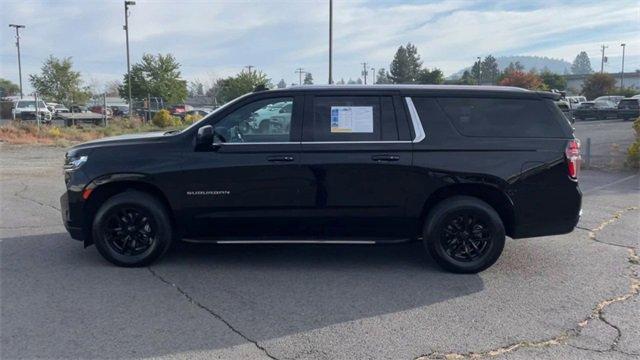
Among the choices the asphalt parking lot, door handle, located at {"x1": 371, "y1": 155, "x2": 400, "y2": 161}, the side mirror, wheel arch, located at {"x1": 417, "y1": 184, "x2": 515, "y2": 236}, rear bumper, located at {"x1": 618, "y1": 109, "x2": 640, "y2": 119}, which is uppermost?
rear bumper, located at {"x1": 618, "y1": 109, "x2": 640, "y2": 119}

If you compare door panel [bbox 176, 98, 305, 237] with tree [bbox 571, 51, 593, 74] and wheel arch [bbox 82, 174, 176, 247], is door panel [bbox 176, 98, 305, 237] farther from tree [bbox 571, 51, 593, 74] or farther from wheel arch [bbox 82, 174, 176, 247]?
tree [bbox 571, 51, 593, 74]

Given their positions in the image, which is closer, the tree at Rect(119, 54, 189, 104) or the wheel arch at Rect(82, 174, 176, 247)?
the wheel arch at Rect(82, 174, 176, 247)

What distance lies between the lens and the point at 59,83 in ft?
157

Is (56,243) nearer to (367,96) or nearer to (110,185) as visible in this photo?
(110,185)

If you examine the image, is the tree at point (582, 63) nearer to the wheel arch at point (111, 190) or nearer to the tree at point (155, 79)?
the tree at point (155, 79)

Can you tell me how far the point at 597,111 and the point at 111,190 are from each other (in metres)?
42.6

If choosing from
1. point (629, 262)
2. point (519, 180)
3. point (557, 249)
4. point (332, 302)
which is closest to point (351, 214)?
A: point (332, 302)

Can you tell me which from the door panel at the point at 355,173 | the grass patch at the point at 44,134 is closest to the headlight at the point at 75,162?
the door panel at the point at 355,173

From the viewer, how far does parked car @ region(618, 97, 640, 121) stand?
36.5 metres

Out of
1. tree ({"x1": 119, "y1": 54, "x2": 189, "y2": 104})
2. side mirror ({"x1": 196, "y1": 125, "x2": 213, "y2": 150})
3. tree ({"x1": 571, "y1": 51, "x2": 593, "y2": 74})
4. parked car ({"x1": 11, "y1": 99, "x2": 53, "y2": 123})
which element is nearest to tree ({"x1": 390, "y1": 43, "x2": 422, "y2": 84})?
tree ({"x1": 119, "y1": 54, "x2": 189, "y2": 104})

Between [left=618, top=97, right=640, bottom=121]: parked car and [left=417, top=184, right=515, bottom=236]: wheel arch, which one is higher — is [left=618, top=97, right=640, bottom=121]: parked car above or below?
above

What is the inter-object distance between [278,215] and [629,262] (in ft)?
12.8

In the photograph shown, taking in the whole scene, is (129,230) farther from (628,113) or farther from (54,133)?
(628,113)

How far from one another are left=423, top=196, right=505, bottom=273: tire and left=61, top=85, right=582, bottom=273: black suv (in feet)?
0.04
